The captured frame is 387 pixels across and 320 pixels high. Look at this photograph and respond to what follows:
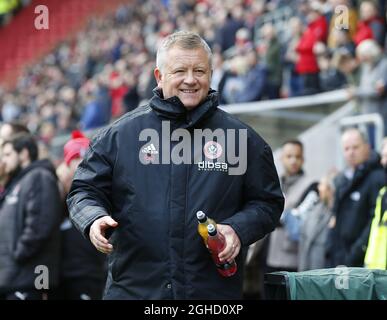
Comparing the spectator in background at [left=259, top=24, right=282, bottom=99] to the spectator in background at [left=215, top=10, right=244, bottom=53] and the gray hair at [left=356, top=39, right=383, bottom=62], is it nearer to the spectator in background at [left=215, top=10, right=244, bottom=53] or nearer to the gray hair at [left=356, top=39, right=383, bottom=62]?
the spectator in background at [left=215, top=10, right=244, bottom=53]

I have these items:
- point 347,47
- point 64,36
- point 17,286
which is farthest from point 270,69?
point 64,36

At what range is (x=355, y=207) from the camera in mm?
7746

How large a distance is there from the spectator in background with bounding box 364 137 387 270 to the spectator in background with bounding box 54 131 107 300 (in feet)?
7.16

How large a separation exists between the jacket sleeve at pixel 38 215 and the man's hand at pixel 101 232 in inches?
124

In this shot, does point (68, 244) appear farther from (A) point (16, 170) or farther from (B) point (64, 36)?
(B) point (64, 36)

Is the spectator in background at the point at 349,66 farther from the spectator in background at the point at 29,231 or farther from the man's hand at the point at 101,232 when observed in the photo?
the man's hand at the point at 101,232

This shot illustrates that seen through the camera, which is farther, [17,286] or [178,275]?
[17,286]

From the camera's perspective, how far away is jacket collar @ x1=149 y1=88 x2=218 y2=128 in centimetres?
451

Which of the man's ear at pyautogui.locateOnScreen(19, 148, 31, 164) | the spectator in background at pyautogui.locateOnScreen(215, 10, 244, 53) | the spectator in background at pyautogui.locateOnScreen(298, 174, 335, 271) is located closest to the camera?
the man's ear at pyautogui.locateOnScreen(19, 148, 31, 164)

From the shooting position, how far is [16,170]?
7785 mm

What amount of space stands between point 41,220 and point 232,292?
10.5 ft

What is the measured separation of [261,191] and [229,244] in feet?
1.23

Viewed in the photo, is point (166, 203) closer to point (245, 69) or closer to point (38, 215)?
point (38, 215)

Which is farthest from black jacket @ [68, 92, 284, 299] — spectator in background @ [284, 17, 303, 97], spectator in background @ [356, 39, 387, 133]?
spectator in background @ [284, 17, 303, 97]
